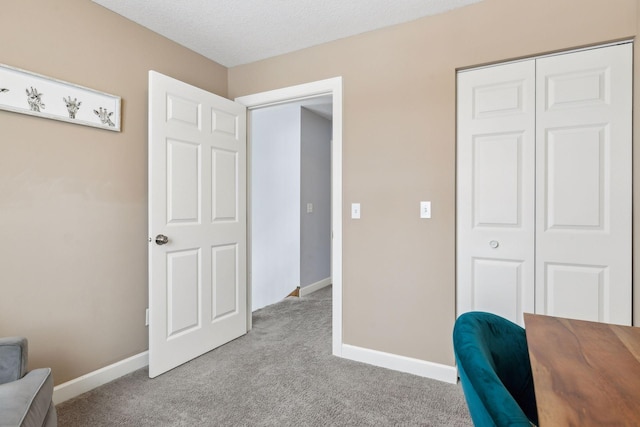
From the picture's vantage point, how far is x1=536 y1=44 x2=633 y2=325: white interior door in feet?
5.99

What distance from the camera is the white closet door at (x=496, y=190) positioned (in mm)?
2037

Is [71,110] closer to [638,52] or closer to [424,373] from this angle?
[424,373]

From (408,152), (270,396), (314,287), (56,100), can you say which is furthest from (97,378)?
(314,287)

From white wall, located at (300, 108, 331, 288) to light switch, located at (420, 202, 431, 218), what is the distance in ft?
7.59

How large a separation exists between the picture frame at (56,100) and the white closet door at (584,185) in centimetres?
264

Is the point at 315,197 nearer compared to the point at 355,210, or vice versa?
the point at 355,210

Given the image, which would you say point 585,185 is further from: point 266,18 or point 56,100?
point 56,100

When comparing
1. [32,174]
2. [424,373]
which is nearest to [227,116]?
[32,174]

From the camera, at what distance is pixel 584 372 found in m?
0.82

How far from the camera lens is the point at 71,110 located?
1.99 meters

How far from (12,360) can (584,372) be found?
6.67 feet

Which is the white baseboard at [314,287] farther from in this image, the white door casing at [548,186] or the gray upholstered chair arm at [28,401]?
the gray upholstered chair arm at [28,401]

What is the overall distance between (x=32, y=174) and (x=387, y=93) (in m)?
2.19

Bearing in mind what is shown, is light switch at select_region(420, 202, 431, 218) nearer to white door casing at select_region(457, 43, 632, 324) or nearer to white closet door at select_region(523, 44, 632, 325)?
white door casing at select_region(457, 43, 632, 324)
